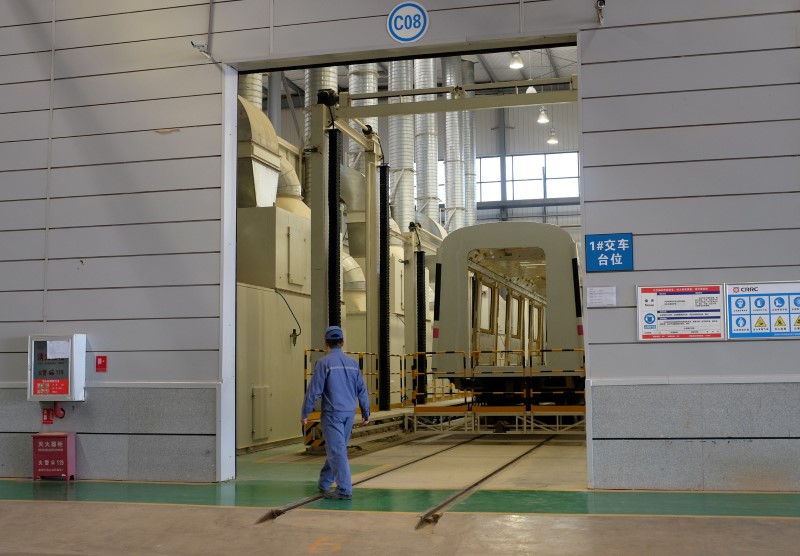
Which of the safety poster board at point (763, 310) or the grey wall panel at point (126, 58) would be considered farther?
the grey wall panel at point (126, 58)

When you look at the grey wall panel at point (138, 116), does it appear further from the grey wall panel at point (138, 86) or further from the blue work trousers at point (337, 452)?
the blue work trousers at point (337, 452)

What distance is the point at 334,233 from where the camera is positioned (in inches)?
521

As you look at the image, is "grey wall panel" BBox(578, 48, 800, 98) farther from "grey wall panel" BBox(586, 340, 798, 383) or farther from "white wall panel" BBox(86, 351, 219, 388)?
"white wall panel" BBox(86, 351, 219, 388)

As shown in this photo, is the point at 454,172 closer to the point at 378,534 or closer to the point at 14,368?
the point at 14,368

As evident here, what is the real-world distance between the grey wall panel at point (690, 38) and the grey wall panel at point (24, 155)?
226 inches

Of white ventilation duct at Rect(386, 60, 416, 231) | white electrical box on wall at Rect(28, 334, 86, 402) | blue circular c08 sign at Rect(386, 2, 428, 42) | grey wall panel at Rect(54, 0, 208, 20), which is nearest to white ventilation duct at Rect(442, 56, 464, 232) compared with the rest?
white ventilation duct at Rect(386, 60, 416, 231)

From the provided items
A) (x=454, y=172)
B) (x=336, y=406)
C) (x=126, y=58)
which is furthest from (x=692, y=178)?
(x=454, y=172)

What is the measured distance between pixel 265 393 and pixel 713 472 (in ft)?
23.1

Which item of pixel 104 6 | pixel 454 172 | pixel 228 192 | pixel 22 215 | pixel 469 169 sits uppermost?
pixel 469 169

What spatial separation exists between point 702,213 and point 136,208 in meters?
5.61

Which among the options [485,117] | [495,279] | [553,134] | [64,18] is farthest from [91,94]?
[485,117]

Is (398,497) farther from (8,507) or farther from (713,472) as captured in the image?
(8,507)

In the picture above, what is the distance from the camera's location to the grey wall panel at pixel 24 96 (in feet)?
32.5

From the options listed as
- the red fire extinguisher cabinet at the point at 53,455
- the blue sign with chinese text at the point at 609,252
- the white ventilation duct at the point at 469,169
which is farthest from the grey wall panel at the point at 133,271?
the white ventilation duct at the point at 469,169
